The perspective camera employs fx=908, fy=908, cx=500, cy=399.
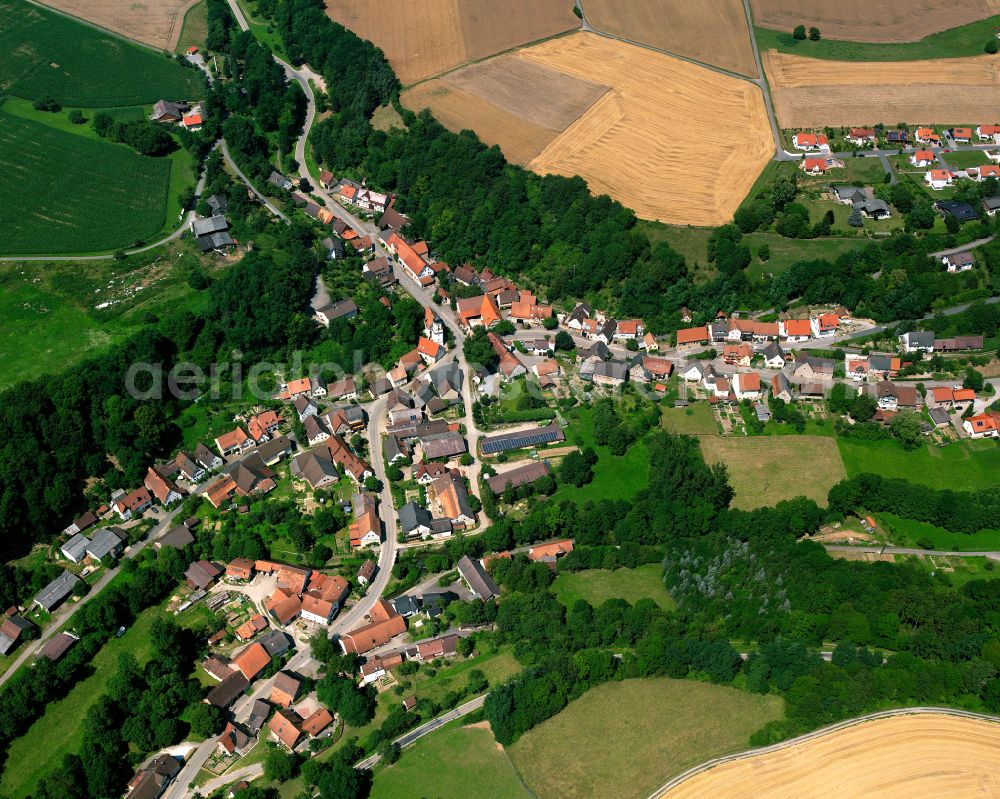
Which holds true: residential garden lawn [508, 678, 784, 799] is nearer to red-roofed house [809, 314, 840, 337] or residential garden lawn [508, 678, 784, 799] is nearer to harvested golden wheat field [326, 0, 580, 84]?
red-roofed house [809, 314, 840, 337]

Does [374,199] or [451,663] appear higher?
[374,199]

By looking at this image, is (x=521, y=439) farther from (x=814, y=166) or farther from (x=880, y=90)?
(x=880, y=90)

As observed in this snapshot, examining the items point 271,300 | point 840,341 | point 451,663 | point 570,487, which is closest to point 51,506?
point 271,300

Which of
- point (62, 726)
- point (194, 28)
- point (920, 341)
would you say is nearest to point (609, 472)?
point (920, 341)

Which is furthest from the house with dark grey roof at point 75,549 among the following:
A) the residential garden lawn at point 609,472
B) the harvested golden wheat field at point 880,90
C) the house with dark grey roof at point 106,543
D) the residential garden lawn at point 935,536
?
the harvested golden wheat field at point 880,90

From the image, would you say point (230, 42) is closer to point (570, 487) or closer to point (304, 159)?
point (304, 159)

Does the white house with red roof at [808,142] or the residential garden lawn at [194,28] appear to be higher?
the residential garden lawn at [194,28]

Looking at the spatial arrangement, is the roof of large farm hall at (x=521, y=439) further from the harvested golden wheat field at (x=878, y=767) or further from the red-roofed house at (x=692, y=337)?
the harvested golden wheat field at (x=878, y=767)
